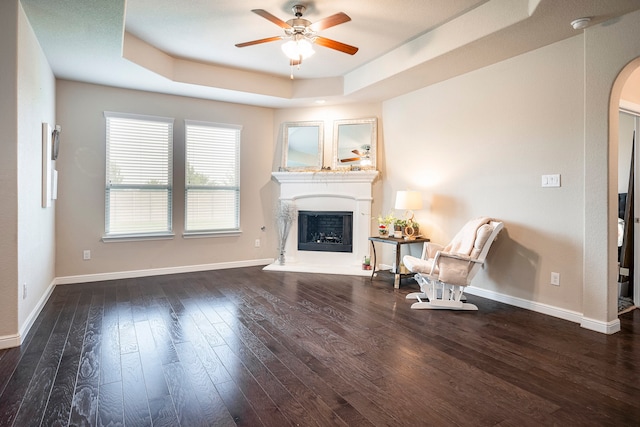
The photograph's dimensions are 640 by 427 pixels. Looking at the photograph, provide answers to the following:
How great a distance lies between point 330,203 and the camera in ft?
19.4

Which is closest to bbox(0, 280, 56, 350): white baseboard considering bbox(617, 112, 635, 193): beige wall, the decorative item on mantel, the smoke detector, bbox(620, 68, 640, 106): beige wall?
the decorative item on mantel

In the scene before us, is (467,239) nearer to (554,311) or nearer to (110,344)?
(554,311)

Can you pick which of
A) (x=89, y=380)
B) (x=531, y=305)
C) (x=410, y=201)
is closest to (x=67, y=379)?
(x=89, y=380)

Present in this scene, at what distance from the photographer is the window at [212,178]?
5512 millimetres

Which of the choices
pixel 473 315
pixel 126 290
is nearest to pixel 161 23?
pixel 126 290

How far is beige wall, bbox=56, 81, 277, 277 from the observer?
4.68 meters

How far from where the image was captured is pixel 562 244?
3.47 meters

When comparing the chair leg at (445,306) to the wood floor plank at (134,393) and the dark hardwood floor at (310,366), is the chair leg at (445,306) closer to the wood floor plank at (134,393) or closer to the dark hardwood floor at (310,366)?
the dark hardwood floor at (310,366)

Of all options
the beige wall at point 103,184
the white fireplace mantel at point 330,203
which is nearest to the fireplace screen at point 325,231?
the white fireplace mantel at point 330,203

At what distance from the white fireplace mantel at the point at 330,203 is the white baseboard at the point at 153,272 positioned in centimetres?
42

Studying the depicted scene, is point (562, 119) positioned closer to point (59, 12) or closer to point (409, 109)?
point (409, 109)

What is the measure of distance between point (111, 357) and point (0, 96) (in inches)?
82.5

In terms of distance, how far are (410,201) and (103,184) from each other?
415 cm

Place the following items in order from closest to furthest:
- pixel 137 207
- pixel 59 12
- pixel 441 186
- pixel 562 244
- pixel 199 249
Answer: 1. pixel 59 12
2. pixel 562 244
3. pixel 441 186
4. pixel 137 207
5. pixel 199 249
